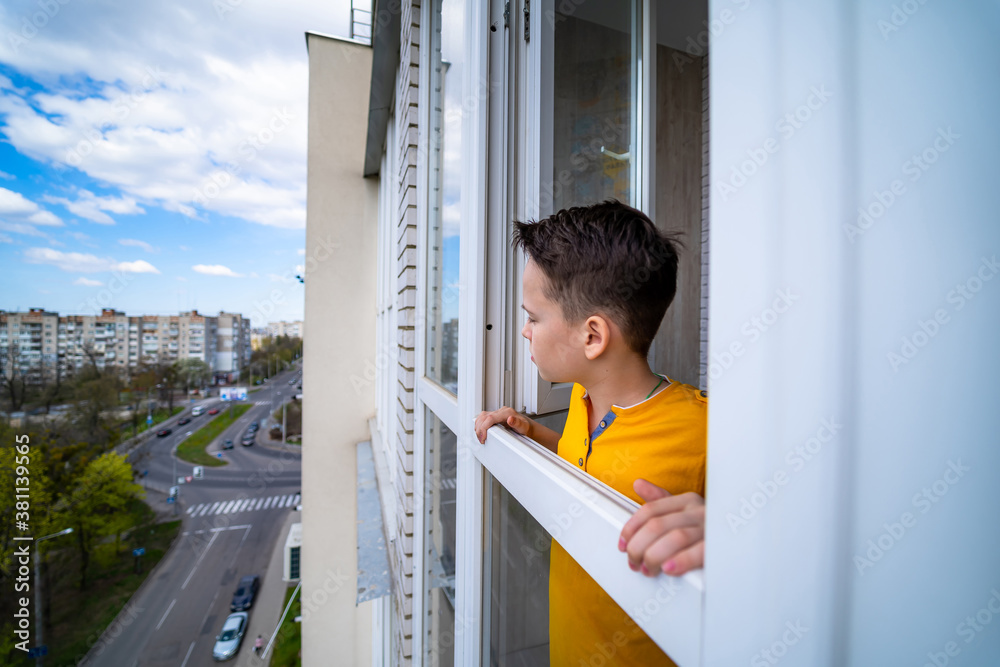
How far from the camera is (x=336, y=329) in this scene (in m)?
5.96

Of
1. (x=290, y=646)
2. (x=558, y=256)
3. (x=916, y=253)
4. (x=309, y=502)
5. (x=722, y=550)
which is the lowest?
(x=290, y=646)

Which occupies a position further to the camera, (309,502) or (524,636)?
(309,502)

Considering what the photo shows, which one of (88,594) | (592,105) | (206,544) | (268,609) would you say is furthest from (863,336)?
(206,544)

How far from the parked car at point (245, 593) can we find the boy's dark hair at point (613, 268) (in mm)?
12814

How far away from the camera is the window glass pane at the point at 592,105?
997mm

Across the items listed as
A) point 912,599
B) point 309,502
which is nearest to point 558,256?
point 912,599

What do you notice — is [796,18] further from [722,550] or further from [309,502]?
[309,502]

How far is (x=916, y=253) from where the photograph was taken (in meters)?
0.22

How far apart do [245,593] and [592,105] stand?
13.1 meters

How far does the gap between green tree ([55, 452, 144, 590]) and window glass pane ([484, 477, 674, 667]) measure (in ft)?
27.1

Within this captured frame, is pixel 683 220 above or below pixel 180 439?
above

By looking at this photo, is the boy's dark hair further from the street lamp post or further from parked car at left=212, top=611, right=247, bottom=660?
parked car at left=212, top=611, right=247, bottom=660

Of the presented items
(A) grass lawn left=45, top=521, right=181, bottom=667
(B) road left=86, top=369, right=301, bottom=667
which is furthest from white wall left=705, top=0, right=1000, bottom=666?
(A) grass lawn left=45, top=521, right=181, bottom=667

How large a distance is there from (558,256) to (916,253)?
0.55m
